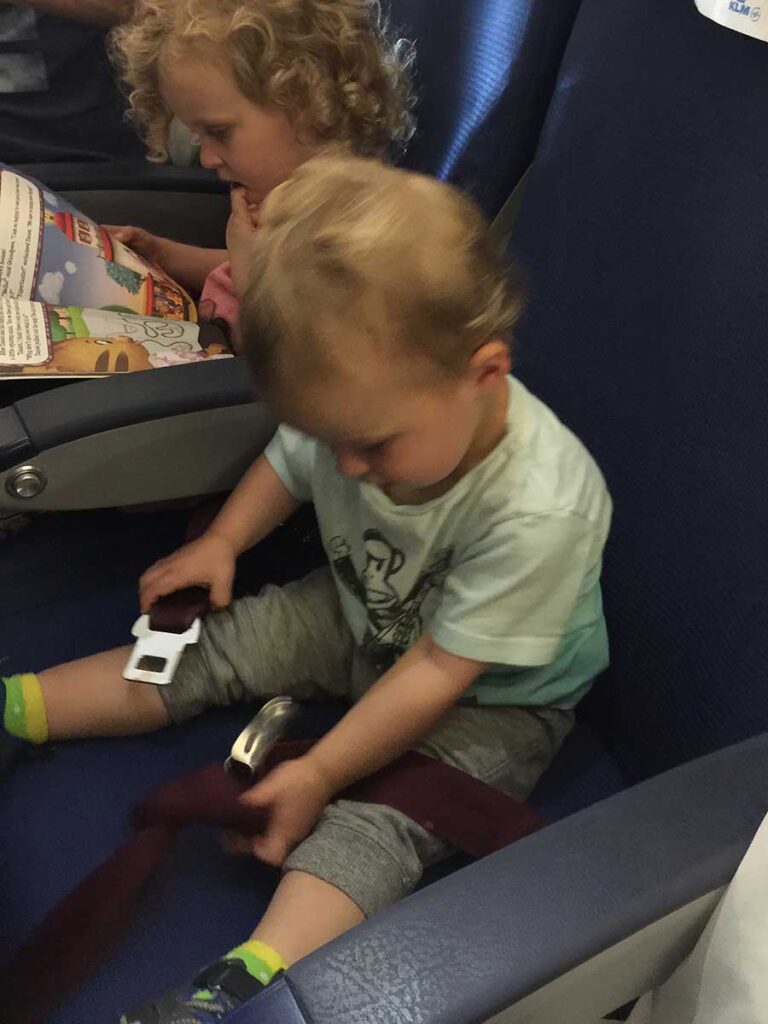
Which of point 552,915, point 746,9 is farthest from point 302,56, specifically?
point 552,915

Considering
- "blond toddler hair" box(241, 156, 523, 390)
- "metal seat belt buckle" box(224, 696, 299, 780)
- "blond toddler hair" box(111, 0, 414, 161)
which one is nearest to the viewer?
"blond toddler hair" box(241, 156, 523, 390)

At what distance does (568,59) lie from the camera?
87 centimetres

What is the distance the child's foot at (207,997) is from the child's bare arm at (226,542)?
356 mm

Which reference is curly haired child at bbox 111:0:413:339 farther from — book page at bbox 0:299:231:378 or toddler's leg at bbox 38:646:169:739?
toddler's leg at bbox 38:646:169:739

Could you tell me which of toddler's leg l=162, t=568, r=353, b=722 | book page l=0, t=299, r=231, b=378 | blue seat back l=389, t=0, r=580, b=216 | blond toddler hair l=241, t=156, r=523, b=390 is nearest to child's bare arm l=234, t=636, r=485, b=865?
toddler's leg l=162, t=568, r=353, b=722

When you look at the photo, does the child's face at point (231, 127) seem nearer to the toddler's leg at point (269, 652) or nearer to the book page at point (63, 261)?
the book page at point (63, 261)

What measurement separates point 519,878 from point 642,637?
13.3 inches

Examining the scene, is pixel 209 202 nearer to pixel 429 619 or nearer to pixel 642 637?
pixel 429 619

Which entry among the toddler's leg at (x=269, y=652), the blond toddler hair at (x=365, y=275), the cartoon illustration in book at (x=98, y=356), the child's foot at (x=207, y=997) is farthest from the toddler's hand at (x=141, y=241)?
the child's foot at (x=207, y=997)

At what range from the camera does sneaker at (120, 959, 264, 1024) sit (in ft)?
1.99

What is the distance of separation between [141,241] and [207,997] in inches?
37.8

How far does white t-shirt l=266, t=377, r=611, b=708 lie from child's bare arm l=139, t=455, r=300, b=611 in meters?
0.08

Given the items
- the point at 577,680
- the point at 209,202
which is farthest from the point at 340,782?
the point at 209,202

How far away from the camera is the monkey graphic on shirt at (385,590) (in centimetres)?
83
